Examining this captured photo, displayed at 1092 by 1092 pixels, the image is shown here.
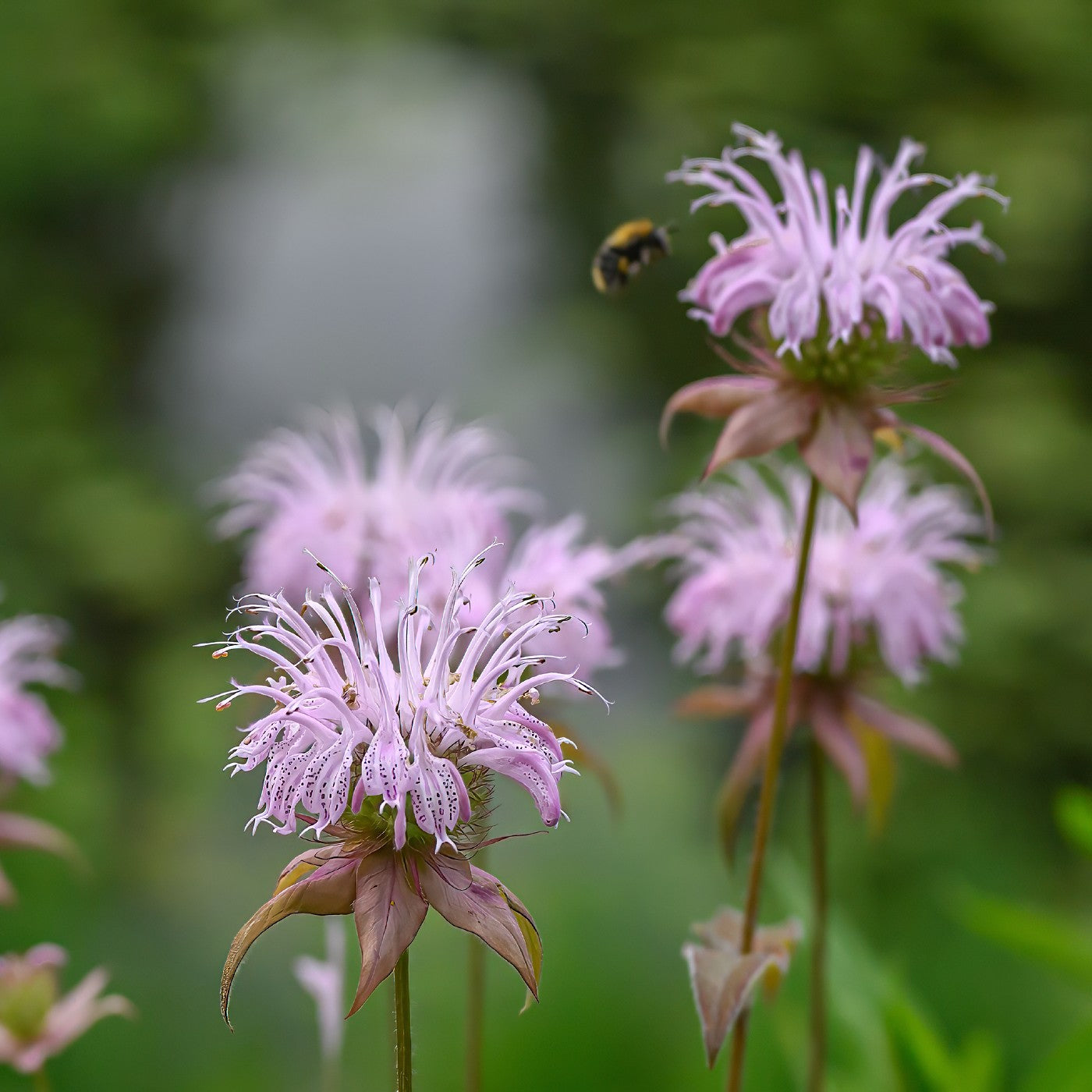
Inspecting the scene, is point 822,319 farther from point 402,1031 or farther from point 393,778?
point 402,1031

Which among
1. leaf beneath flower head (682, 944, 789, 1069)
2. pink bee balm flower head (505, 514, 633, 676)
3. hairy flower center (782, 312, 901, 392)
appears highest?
hairy flower center (782, 312, 901, 392)

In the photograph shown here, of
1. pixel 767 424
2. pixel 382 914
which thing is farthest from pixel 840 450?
pixel 382 914

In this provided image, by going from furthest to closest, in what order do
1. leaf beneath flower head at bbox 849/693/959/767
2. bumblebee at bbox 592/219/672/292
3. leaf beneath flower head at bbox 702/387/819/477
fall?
bumblebee at bbox 592/219/672/292 < leaf beneath flower head at bbox 849/693/959/767 < leaf beneath flower head at bbox 702/387/819/477

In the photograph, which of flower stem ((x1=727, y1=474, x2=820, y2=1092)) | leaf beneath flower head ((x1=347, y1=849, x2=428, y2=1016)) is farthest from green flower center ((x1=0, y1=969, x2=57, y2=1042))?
flower stem ((x1=727, y1=474, x2=820, y2=1092))

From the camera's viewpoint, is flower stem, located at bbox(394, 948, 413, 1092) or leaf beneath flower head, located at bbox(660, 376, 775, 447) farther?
leaf beneath flower head, located at bbox(660, 376, 775, 447)

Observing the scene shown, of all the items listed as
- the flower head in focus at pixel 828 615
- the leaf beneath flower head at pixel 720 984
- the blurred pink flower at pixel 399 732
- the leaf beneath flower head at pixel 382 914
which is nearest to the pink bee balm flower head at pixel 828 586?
the flower head in focus at pixel 828 615

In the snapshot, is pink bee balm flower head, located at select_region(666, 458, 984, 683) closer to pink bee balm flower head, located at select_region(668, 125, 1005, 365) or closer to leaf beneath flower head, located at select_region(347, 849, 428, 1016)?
pink bee balm flower head, located at select_region(668, 125, 1005, 365)

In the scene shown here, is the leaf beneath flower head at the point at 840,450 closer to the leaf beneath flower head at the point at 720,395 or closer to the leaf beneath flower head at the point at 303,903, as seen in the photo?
the leaf beneath flower head at the point at 720,395
